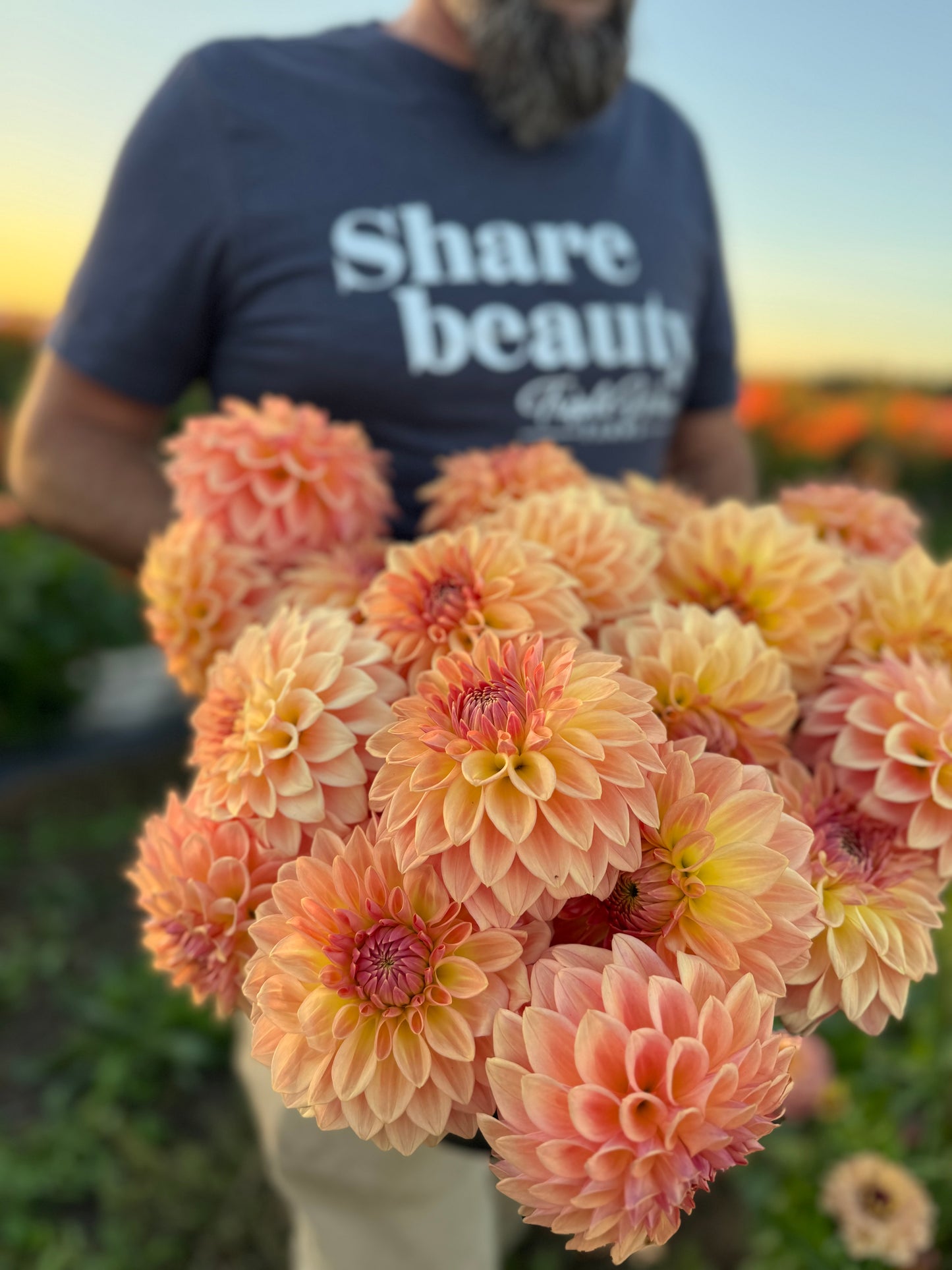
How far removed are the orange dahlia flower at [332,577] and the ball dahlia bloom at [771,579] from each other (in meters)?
0.24

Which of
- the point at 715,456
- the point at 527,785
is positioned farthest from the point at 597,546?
the point at 715,456

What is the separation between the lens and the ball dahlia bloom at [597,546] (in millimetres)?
632

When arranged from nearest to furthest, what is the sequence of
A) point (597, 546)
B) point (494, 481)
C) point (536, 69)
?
point (597, 546) < point (494, 481) < point (536, 69)

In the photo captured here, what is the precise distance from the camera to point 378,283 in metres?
1.18

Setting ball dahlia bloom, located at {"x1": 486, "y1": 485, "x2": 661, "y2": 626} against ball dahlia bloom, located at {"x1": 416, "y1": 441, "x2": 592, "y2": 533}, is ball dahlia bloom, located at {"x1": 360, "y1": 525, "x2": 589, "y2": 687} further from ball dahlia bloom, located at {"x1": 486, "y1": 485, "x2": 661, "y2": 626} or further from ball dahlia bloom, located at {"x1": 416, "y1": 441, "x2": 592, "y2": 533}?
ball dahlia bloom, located at {"x1": 416, "y1": 441, "x2": 592, "y2": 533}

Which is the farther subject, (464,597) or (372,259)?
(372,259)

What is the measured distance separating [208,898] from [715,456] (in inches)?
53.9

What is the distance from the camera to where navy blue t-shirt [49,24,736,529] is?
114 centimetres

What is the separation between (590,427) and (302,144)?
21.1 inches

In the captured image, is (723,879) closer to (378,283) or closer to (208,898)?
(208,898)

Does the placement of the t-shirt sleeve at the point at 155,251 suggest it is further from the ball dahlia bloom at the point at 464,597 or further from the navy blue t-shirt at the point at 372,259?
the ball dahlia bloom at the point at 464,597

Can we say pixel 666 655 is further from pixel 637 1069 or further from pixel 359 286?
pixel 359 286

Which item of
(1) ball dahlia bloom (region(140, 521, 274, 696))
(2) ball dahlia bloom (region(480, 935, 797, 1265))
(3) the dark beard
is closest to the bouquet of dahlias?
(2) ball dahlia bloom (region(480, 935, 797, 1265))

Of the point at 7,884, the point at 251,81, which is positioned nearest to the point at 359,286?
the point at 251,81
